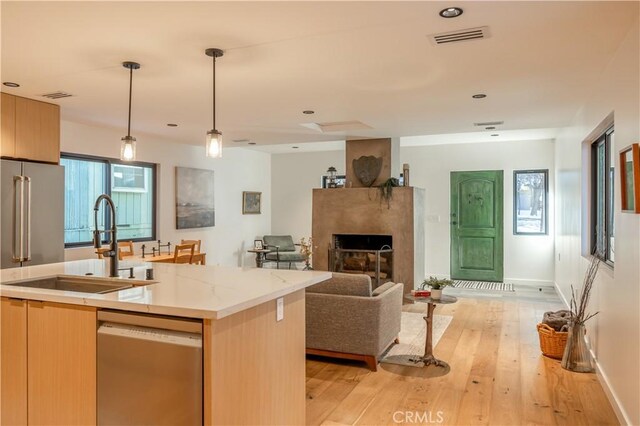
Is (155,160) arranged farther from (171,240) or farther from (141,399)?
(141,399)

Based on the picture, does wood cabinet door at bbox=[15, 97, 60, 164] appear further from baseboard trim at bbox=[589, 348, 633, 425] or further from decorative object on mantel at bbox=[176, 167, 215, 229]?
baseboard trim at bbox=[589, 348, 633, 425]

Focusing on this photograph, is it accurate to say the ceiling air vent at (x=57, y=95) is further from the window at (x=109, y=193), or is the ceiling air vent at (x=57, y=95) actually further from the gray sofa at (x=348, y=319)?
the gray sofa at (x=348, y=319)

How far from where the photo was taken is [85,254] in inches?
231

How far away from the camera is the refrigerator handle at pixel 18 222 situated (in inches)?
162

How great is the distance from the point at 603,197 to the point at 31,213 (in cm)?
535

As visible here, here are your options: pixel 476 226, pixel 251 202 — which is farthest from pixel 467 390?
pixel 251 202

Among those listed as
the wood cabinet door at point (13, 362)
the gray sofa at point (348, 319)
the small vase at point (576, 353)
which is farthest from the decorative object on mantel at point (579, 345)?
the wood cabinet door at point (13, 362)

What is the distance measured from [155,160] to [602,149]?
5880mm

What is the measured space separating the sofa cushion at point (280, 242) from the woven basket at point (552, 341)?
580 cm

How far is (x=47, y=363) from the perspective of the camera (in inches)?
87.4

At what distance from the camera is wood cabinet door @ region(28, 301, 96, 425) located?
2.10 metres

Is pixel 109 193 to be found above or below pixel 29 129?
below

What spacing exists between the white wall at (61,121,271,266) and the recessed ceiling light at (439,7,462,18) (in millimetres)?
4956

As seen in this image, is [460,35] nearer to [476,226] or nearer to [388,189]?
[388,189]
